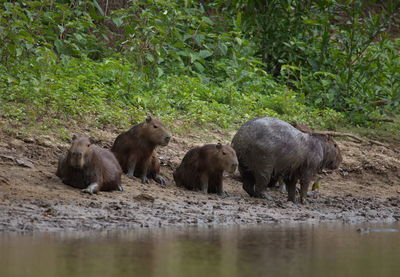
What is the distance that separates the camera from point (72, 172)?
26.6ft

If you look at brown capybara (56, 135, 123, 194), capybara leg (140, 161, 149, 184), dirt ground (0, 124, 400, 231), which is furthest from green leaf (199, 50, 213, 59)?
brown capybara (56, 135, 123, 194)

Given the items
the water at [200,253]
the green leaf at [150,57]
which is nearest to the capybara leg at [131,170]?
the water at [200,253]

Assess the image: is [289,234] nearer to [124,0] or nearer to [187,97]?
[187,97]

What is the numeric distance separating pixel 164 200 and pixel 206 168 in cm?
113

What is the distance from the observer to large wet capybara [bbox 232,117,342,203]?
904 centimetres

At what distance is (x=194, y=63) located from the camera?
13344mm

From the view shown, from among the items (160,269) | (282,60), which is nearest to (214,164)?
(160,269)

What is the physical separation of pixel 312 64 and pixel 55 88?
18.2ft

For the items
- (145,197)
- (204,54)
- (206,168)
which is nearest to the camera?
(145,197)

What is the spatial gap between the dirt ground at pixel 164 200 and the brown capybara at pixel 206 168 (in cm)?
19

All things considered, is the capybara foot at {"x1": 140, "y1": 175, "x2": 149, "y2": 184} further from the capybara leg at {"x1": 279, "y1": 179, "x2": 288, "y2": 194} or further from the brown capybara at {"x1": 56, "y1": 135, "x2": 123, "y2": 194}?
the capybara leg at {"x1": 279, "y1": 179, "x2": 288, "y2": 194}

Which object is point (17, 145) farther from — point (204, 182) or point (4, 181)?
point (204, 182)

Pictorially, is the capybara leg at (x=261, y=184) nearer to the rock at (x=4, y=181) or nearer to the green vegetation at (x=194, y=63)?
the green vegetation at (x=194, y=63)

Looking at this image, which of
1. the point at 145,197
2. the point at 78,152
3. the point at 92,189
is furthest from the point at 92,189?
the point at 145,197
